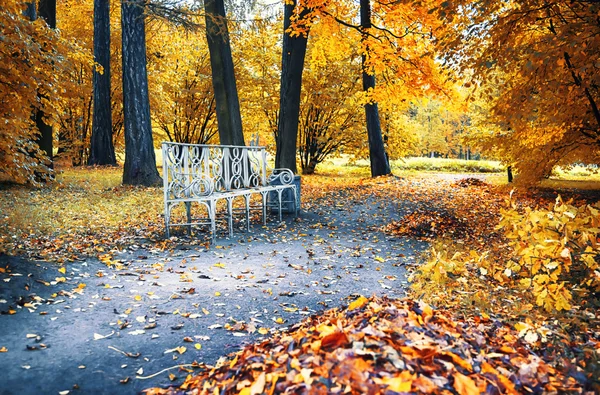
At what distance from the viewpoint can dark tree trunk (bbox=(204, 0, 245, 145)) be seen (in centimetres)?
935

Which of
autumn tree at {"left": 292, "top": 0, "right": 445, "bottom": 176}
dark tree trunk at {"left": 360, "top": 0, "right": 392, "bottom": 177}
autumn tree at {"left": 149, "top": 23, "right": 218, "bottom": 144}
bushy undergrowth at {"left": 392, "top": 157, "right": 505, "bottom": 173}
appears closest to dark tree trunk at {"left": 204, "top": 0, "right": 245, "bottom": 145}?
autumn tree at {"left": 292, "top": 0, "right": 445, "bottom": 176}

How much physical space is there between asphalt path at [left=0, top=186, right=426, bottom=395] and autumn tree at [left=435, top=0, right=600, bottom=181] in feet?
8.01

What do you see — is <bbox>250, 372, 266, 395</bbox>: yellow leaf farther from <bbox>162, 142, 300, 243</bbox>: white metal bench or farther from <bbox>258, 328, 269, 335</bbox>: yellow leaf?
<bbox>162, 142, 300, 243</bbox>: white metal bench

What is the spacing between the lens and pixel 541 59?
495cm

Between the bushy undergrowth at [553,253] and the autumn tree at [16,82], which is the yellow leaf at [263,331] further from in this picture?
the autumn tree at [16,82]

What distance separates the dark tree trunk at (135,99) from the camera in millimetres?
10781

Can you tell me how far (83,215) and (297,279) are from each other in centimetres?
448

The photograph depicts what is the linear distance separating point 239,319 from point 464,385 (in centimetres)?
200

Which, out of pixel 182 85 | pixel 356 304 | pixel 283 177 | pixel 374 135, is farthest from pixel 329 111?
pixel 356 304

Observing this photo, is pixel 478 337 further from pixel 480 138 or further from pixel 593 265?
pixel 480 138

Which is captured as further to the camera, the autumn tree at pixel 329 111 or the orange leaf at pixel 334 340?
the autumn tree at pixel 329 111

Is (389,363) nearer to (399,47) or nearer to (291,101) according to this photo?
(291,101)

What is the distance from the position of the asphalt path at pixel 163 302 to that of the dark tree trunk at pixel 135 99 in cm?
563

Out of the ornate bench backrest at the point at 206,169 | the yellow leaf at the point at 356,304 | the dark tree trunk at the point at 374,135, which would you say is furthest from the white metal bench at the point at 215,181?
the dark tree trunk at the point at 374,135
